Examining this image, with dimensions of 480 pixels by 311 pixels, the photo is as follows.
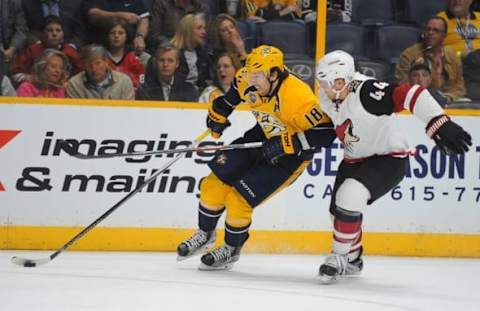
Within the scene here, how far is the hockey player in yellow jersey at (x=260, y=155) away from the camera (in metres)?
4.97

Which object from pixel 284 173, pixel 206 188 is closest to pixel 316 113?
pixel 284 173

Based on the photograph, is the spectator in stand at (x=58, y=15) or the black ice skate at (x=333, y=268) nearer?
the black ice skate at (x=333, y=268)

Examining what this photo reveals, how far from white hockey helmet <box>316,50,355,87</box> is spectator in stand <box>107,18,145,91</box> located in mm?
1546

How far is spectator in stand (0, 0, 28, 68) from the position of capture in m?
5.80

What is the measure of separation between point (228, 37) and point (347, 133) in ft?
4.85

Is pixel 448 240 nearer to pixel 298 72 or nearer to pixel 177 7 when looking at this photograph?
pixel 298 72

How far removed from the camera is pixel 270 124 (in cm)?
514

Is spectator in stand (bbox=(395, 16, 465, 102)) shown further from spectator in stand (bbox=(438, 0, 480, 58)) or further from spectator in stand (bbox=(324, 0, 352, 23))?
spectator in stand (bbox=(324, 0, 352, 23))

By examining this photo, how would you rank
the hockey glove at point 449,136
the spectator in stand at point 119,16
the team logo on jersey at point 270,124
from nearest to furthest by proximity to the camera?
the hockey glove at point 449,136, the team logo on jersey at point 270,124, the spectator in stand at point 119,16

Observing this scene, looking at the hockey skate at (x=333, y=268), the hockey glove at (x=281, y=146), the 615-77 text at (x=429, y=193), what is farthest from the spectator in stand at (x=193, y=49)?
the hockey skate at (x=333, y=268)

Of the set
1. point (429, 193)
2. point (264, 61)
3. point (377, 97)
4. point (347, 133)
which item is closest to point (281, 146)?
point (347, 133)

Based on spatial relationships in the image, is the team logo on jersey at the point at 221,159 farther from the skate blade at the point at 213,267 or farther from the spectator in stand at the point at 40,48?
the spectator in stand at the point at 40,48

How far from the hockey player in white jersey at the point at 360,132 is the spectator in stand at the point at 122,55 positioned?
1436 mm

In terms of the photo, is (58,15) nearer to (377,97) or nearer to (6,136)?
(6,136)
